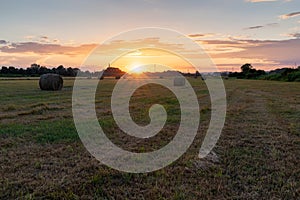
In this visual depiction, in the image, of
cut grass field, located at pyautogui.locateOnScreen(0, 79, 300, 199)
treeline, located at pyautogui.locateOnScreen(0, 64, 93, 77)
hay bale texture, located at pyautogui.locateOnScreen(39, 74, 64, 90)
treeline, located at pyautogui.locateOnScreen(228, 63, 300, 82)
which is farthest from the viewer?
treeline, located at pyautogui.locateOnScreen(0, 64, 93, 77)

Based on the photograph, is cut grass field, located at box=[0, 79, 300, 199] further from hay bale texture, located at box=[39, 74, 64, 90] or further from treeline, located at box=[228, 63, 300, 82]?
treeline, located at box=[228, 63, 300, 82]

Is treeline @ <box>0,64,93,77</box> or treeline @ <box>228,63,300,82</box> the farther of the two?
treeline @ <box>0,64,93,77</box>

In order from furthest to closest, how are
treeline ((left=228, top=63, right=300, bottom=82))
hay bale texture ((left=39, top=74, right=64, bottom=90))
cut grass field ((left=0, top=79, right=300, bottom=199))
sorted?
treeline ((left=228, top=63, right=300, bottom=82))
hay bale texture ((left=39, top=74, right=64, bottom=90))
cut grass field ((left=0, top=79, right=300, bottom=199))

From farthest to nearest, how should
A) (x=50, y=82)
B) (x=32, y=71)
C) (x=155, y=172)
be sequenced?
(x=32, y=71), (x=50, y=82), (x=155, y=172)

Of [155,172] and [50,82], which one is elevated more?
[50,82]

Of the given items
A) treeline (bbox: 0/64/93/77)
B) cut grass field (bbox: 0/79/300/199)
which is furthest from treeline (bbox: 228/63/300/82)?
cut grass field (bbox: 0/79/300/199)

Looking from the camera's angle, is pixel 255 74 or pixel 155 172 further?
pixel 255 74

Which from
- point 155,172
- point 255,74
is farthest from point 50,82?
point 255,74

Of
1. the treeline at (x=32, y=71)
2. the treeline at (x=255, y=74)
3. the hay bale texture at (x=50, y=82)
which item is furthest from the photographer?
the treeline at (x=32, y=71)

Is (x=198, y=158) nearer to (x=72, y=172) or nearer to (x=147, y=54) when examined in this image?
(x=72, y=172)

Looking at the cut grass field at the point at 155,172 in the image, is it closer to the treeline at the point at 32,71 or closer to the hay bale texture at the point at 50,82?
the hay bale texture at the point at 50,82

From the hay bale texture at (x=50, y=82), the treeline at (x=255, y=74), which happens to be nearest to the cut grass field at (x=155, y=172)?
the hay bale texture at (x=50, y=82)

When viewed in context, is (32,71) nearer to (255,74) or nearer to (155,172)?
(255,74)

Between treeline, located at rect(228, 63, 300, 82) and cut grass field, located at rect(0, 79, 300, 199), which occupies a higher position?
treeline, located at rect(228, 63, 300, 82)
